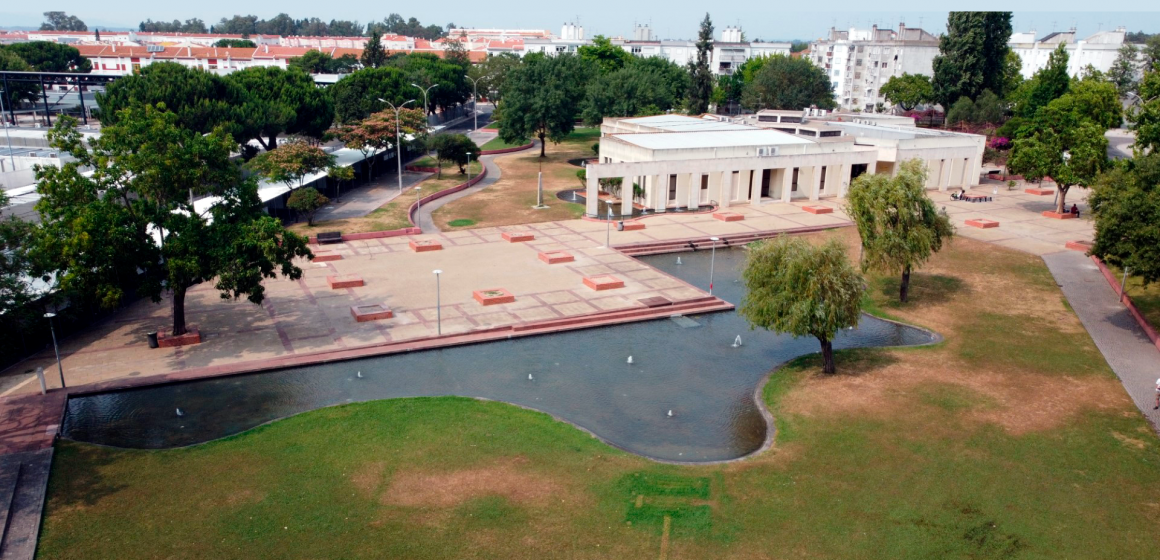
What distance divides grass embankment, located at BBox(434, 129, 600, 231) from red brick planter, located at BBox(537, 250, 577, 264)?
9.03m

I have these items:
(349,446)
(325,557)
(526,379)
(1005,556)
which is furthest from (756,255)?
(325,557)

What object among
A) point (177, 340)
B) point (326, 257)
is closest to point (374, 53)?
point (326, 257)

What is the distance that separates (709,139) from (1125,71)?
276 feet

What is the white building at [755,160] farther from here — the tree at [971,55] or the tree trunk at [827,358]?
the tree trunk at [827,358]

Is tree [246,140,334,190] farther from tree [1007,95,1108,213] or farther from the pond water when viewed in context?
tree [1007,95,1108,213]

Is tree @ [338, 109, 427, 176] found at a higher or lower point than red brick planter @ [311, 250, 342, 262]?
higher

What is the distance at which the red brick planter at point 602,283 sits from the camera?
3656cm

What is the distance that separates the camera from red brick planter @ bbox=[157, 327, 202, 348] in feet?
95.5

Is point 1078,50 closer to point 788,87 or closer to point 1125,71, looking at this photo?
point 1125,71

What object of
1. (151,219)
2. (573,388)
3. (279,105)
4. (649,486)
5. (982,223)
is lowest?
(573,388)

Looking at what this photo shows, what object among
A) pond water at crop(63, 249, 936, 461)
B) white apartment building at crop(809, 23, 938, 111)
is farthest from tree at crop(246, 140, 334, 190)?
white apartment building at crop(809, 23, 938, 111)

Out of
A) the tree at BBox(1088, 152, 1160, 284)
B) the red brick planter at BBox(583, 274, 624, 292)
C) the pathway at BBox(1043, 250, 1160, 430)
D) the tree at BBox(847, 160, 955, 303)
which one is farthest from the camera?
the red brick planter at BBox(583, 274, 624, 292)

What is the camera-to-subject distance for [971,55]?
8356 centimetres

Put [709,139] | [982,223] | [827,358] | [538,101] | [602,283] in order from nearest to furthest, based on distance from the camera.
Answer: [827,358] < [602,283] < [982,223] < [709,139] < [538,101]
